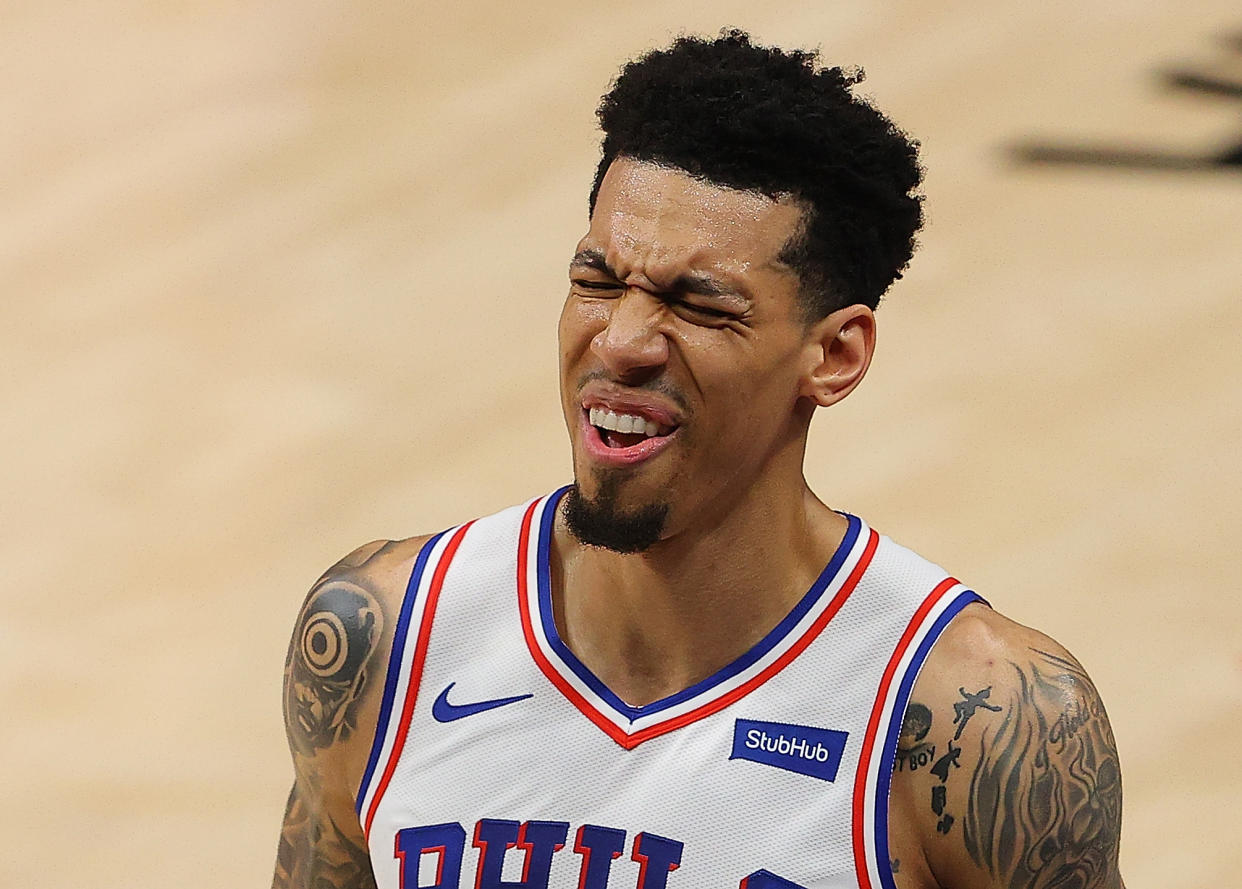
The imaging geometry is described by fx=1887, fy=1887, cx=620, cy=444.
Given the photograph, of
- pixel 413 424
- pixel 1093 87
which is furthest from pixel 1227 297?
pixel 413 424

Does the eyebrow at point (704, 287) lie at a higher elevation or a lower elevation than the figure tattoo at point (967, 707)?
higher

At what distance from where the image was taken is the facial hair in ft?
8.18

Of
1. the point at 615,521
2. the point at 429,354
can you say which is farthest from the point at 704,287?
the point at 429,354

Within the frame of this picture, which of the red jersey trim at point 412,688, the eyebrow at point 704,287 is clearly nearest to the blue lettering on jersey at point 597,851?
the red jersey trim at point 412,688

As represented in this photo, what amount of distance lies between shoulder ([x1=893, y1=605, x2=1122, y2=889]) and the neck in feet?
0.81

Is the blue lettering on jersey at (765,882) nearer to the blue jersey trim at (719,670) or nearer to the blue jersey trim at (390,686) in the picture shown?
the blue jersey trim at (719,670)

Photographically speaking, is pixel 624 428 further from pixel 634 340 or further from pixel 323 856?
pixel 323 856

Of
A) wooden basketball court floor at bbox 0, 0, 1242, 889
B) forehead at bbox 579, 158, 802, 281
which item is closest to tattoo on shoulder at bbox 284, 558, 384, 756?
forehead at bbox 579, 158, 802, 281

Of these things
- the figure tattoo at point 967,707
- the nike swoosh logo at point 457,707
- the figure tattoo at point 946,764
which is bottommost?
the figure tattoo at point 946,764

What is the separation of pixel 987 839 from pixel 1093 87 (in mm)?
6237

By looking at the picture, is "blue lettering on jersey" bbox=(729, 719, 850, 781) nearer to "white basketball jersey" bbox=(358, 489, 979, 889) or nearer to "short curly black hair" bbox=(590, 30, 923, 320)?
"white basketball jersey" bbox=(358, 489, 979, 889)

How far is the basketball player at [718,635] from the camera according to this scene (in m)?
2.51

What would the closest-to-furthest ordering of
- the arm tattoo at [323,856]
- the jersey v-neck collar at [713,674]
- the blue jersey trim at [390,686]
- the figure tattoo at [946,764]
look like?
1. the figure tattoo at [946,764]
2. the jersey v-neck collar at [713,674]
3. the blue jersey trim at [390,686]
4. the arm tattoo at [323,856]

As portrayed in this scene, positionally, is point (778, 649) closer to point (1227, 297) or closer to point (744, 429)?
point (744, 429)
